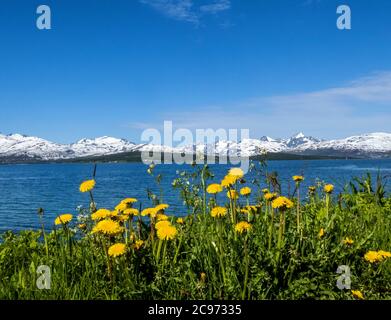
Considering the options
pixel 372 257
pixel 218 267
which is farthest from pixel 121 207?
pixel 372 257

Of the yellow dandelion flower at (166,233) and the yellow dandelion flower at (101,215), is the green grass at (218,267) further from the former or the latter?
the yellow dandelion flower at (166,233)

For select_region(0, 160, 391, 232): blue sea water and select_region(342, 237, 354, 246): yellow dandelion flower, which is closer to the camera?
select_region(342, 237, 354, 246): yellow dandelion flower

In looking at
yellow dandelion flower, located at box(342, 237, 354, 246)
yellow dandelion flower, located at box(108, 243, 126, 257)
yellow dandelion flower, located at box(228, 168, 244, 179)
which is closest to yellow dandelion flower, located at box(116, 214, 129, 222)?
yellow dandelion flower, located at box(108, 243, 126, 257)

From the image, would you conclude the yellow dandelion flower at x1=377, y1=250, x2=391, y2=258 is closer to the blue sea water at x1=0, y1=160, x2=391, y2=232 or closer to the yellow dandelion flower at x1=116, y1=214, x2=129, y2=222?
the blue sea water at x1=0, y1=160, x2=391, y2=232

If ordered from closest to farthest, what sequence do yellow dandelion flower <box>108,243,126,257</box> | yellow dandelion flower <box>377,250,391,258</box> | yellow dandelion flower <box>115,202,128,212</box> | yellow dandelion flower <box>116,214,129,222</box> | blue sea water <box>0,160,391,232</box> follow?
yellow dandelion flower <box>108,243,126,257</box>, yellow dandelion flower <box>377,250,391,258</box>, yellow dandelion flower <box>116,214,129,222</box>, yellow dandelion flower <box>115,202,128,212</box>, blue sea water <box>0,160,391,232</box>

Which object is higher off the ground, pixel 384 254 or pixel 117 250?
pixel 117 250

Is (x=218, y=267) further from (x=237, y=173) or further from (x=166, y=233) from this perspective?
(x=237, y=173)

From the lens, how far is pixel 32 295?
149 inches

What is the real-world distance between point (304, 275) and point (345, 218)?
1.61m

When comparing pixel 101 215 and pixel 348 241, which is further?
pixel 348 241

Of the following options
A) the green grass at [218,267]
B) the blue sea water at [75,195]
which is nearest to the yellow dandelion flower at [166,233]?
the green grass at [218,267]

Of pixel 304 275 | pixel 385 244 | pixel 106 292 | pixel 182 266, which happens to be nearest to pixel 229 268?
pixel 182 266
